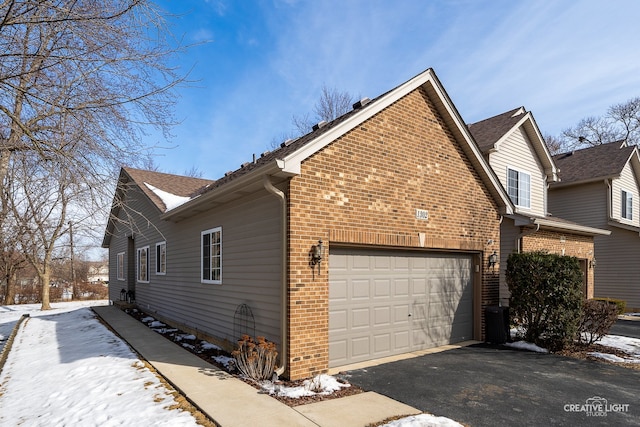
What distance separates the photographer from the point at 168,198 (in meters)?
14.0

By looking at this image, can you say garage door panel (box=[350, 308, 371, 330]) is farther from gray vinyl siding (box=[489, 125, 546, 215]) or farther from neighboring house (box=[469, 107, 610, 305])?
gray vinyl siding (box=[489, 125, 546, 215])

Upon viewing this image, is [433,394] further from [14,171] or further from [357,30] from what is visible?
[357,30]

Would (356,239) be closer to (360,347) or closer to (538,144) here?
(360,347)

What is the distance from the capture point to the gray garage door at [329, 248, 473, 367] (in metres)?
7.28

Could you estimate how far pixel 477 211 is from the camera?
9.79 meters

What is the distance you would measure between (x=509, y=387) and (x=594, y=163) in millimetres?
18024

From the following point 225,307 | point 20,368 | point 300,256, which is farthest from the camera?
point 225,307

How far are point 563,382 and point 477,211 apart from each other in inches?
173

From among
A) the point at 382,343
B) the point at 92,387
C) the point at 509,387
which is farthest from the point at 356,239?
the point at 92,387

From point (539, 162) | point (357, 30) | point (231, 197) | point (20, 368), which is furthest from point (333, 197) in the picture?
point (539, 162)

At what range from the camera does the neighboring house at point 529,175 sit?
14.1 metres

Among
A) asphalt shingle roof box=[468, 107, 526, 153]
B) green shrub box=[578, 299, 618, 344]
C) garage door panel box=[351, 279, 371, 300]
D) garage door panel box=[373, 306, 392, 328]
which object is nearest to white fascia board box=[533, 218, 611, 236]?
green shrub box=[578, 299, 618, 344]

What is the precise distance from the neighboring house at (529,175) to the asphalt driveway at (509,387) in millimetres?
6275

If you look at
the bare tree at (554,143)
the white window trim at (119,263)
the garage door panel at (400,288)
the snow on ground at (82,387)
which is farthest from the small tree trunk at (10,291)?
the bare tree at (554,143)
